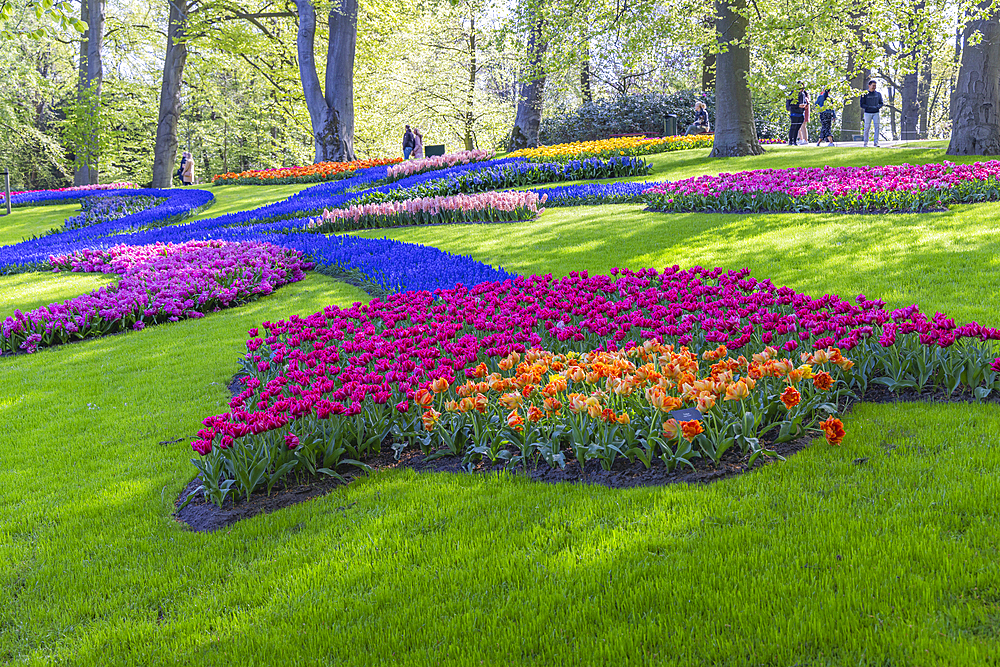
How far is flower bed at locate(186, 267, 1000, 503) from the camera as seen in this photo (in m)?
3.91

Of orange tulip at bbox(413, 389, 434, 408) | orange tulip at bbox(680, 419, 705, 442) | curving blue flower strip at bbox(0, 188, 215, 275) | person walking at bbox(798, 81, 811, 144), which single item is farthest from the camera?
person walking at bbox(798, 81, 811, 144)

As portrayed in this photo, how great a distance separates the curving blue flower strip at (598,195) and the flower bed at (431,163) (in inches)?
324

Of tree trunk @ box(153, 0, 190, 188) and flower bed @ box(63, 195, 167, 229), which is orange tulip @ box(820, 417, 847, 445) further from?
tree trunk @ box(153, 0, 190, 188)

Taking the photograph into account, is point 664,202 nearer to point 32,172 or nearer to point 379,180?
point 379,180

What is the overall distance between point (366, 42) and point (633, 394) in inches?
1204

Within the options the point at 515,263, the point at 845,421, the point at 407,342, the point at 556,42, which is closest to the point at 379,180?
the point at 556,42

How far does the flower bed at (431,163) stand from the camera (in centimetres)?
2215

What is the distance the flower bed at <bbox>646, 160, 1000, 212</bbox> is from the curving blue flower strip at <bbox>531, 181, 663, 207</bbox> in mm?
488

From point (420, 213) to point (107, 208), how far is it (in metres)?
14.6

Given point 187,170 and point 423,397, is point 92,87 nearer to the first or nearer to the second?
point 187,170

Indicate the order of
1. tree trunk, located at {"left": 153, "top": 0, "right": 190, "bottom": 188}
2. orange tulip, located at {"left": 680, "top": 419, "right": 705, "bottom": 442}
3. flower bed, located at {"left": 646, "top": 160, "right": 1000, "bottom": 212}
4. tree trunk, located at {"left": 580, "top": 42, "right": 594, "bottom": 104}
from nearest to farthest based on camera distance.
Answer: orange tulip, located at {"left": 680, "top": 419, "right": 705, "bottom": 442}
flower bed, located at {"left": 646, "top": 160, "right": 1000, "bottom": 212}
tree trunk, located at {"left": 153, "top": 0, "right": 190, "bottom": 188}
tree trunk, located at {"left": 580, "top": 42, "right": 594, "bottom": 104}

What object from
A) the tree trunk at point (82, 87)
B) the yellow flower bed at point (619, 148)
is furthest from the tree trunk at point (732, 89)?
the tree trunk at point (82, 87)

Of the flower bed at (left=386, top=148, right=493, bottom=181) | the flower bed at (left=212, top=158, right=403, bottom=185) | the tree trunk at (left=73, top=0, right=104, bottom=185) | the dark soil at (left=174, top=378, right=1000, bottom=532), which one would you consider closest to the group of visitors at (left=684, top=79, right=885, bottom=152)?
the flower bed at (left=386, top=148, right=493, bottom=181)

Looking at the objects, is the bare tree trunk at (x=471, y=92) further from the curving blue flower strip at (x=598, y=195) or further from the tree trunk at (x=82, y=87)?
the curving blue flower strip at (x=598, y=195)
